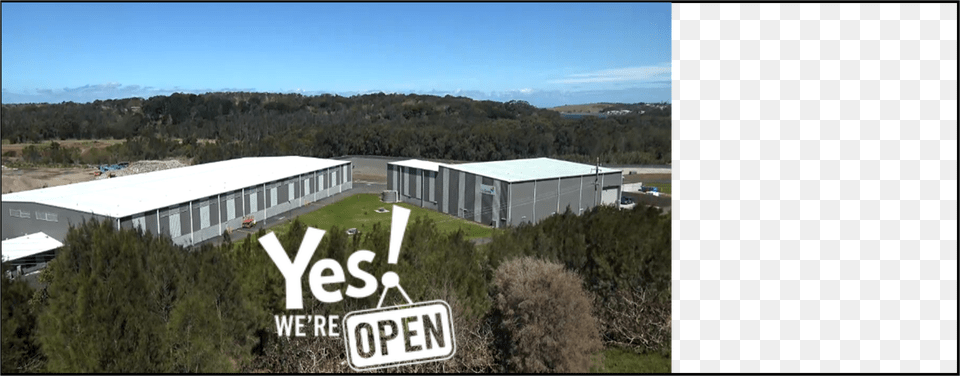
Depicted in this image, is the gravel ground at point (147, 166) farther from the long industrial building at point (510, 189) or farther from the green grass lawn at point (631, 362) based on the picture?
the green grass lawn at point (631, 362)

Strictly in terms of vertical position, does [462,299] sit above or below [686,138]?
below

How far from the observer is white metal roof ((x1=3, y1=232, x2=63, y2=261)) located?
1548cm

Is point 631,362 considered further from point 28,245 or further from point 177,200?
point 28,245

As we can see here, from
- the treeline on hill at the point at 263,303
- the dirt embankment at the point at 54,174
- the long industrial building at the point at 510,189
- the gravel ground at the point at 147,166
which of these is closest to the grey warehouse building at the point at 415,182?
the long industrial building at the point at 510,189

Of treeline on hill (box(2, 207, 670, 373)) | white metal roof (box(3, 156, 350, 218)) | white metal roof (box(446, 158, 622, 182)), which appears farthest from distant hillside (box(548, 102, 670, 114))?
white metal roof (box(3, 156, 350, 218))

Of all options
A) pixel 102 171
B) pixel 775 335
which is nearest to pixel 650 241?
pixel 775 335

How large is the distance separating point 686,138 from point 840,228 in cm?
234

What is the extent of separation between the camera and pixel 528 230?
12656mm

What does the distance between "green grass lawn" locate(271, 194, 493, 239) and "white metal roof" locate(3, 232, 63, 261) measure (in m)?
5.99

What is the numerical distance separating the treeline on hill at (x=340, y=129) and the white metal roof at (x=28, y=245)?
14978 mm

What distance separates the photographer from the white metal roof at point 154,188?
1794 cm

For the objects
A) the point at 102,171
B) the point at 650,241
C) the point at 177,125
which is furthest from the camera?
the point at 177,125

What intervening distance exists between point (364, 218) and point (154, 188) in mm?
7814

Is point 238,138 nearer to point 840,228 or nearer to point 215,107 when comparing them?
point 215,107
